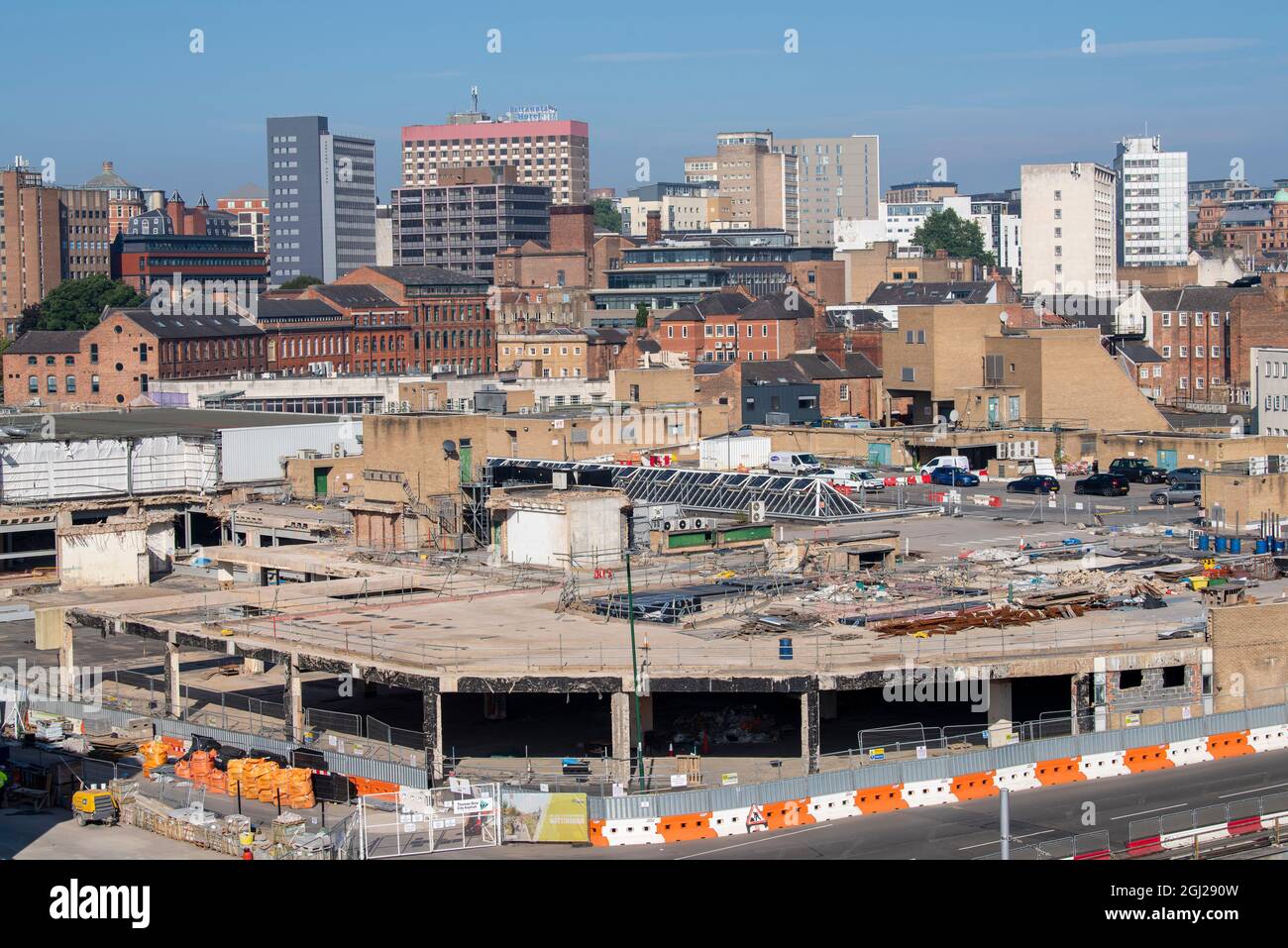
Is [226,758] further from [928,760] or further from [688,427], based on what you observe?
[688,427]

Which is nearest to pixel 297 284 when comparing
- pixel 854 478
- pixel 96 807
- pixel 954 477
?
pixel 954 477

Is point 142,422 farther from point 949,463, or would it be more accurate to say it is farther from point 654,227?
point 654,227

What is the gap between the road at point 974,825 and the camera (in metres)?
34.4

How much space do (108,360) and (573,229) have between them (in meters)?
63.9

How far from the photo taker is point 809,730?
3959 cm

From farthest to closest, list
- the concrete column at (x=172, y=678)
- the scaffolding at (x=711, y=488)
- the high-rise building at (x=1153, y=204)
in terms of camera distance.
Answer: the high-rise building at (x=1153, y=204), the scaffolding at (x=711, y=488), the concrete column at (x=172, y=678)

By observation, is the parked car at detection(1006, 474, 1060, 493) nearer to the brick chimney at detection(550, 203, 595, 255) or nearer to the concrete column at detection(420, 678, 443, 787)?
the concrete column at detection(420, 678, 443, 787)

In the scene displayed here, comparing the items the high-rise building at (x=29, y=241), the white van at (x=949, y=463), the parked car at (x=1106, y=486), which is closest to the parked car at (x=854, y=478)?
the white van at (x=949, y=463)

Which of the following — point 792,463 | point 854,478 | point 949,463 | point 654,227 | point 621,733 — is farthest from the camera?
point 654,227

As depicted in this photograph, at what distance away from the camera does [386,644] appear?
4300cm

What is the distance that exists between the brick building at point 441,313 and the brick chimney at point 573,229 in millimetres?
24428

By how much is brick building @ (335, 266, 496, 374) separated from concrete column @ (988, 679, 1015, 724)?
320ft

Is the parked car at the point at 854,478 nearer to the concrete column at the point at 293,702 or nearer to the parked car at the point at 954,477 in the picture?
the parked car at the point at 954,477
